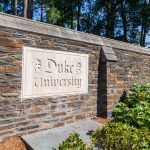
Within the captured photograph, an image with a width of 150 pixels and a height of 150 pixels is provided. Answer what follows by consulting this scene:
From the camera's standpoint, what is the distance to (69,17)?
26562 mm

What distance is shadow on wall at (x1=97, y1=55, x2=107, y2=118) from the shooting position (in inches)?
273

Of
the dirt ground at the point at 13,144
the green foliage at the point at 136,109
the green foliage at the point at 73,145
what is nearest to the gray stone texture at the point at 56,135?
the dirt ground at the point at 13,144

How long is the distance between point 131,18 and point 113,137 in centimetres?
2269

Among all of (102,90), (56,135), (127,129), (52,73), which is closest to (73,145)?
(127,129)

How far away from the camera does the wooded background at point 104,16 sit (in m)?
24.5

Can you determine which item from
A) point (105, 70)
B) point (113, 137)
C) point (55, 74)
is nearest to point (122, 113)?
point (105, 70)

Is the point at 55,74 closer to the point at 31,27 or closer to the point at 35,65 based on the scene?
the point at 35,65

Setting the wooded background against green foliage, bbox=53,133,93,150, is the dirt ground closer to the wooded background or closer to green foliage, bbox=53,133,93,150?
green foliage, bbox=53,133,93,150

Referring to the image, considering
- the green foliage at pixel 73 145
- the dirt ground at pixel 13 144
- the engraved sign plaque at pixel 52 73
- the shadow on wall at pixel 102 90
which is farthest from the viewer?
the shadow on wall at pixel 102 90

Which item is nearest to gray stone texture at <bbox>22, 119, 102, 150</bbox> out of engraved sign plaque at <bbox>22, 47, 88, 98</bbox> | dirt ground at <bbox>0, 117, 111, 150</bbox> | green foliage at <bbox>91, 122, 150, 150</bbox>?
dirt ground at <bbox>0, 117, 111, 150</bbox>

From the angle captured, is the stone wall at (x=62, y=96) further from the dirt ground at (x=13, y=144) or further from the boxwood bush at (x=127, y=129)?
the boxwood bush at (x=127, y=129)

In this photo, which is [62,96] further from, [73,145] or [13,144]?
[73,145]

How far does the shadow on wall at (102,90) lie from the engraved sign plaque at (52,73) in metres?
0.59

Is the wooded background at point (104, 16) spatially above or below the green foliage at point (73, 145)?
above
